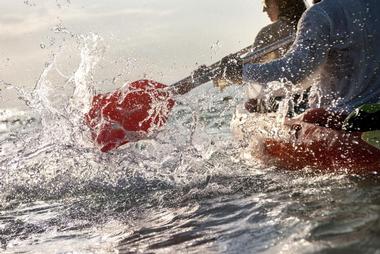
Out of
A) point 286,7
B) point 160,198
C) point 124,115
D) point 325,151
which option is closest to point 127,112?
point 124,115

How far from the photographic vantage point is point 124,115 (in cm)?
638

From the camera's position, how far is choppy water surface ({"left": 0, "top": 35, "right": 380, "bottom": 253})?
128 inches

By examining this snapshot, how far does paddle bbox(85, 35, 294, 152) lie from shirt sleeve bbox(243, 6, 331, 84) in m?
1.70

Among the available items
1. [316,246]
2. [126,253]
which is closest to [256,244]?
[316,246]

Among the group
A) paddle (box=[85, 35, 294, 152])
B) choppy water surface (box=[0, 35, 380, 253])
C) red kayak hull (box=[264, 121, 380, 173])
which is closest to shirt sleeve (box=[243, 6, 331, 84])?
red kayak hull (box=[264, 121, 380, 173])

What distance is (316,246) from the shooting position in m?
2.83

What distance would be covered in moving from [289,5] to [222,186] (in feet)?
7.39

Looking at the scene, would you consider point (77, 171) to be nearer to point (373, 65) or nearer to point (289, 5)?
point (289, 5)

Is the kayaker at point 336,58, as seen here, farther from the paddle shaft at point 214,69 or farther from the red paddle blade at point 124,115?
the red paddle blade at point 124,115

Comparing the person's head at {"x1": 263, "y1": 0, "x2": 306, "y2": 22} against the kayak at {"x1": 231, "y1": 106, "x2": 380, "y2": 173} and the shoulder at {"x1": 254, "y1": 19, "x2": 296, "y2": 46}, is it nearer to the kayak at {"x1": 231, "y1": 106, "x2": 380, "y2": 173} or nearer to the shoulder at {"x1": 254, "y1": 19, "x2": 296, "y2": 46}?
the shoulder at {"x1": 254, "y1": 19, "x2": 296, "y2": 46}

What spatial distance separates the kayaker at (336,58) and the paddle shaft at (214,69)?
0.86 metres

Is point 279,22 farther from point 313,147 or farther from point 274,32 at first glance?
point 313,147

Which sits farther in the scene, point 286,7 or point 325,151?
point 286,7

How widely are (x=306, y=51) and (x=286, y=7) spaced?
178cm
